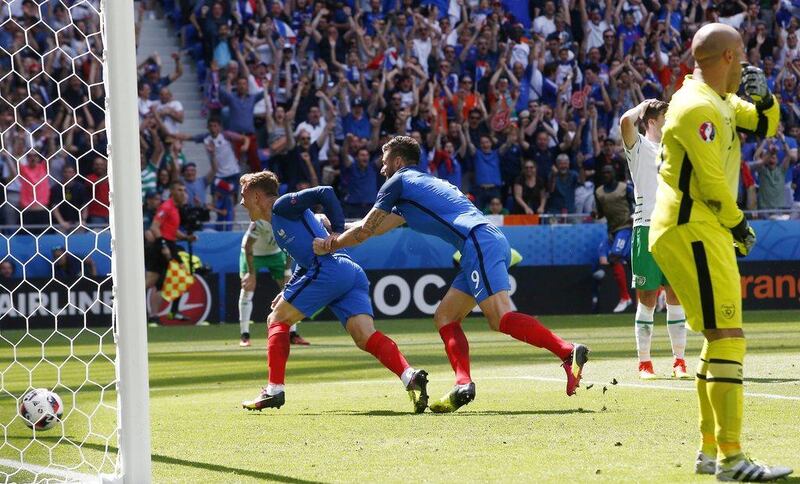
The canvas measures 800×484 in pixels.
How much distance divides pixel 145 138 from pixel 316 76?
3.36 m

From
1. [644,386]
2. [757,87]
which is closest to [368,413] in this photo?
[644,386]

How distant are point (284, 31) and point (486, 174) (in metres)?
4.75

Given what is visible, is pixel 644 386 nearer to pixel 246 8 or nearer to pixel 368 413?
pixel 368 413

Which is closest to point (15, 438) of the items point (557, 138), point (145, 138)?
point (145, 138)

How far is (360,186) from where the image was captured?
22.1m

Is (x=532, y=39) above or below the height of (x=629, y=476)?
above

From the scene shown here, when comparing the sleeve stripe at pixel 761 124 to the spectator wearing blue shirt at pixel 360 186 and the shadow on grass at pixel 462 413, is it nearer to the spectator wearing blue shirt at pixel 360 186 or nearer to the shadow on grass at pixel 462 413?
the shadow on grass at pixel 462 413

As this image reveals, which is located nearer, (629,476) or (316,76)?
(629,476)

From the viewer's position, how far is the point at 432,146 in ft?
75.5

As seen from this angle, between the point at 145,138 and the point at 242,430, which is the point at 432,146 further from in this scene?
the point at 242,430

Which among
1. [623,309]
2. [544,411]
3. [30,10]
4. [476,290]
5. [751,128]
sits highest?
[30,10]

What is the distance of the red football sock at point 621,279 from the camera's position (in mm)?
22172

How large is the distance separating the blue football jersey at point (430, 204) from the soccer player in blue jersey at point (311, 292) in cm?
52

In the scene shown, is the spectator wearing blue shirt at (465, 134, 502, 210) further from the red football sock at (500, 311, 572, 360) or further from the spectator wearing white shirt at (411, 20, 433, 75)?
the red football sock at (500, 311, 572, 360)
